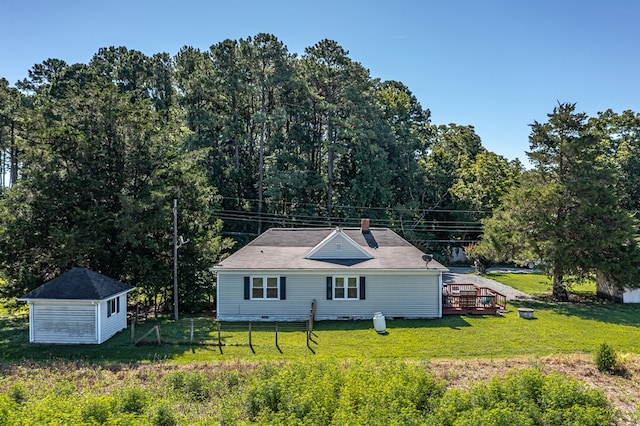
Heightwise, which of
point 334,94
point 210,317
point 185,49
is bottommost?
point 210,317

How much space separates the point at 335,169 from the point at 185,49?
16.8 meters

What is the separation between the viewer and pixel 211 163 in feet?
120

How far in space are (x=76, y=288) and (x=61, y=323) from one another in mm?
1345

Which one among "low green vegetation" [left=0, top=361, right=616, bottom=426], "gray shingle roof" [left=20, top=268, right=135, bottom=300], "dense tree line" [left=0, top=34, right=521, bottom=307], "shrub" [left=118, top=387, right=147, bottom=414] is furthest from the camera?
"dense tree line" [left=0, top=34, right=521, bottom=307]

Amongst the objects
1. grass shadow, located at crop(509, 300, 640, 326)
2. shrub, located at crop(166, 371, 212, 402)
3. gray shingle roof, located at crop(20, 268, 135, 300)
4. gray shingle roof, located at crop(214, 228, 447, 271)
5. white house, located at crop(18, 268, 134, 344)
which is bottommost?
grass shadow, located at crop(509, 300, 640, 326)

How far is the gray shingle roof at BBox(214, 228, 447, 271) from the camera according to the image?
63.8 feet

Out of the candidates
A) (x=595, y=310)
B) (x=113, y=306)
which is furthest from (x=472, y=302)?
(x=113, y=306)

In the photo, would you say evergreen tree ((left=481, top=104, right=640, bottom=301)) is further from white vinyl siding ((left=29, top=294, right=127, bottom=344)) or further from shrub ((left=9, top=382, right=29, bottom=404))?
shrub ((left=9, top=382, right=29, bottom=404))

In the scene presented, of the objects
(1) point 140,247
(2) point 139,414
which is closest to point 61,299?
(1) point 140,247

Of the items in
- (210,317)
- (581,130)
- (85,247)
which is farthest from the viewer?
(581,130)

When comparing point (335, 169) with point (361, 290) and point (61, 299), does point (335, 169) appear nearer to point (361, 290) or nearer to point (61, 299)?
point (361, 290)

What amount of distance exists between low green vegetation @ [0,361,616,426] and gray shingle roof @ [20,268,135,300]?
408 cm

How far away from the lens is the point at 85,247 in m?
18.9

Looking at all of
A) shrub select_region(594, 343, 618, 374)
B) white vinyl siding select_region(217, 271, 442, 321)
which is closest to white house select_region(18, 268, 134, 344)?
white vinyl siding select_region(217, 271, 442, 321)
